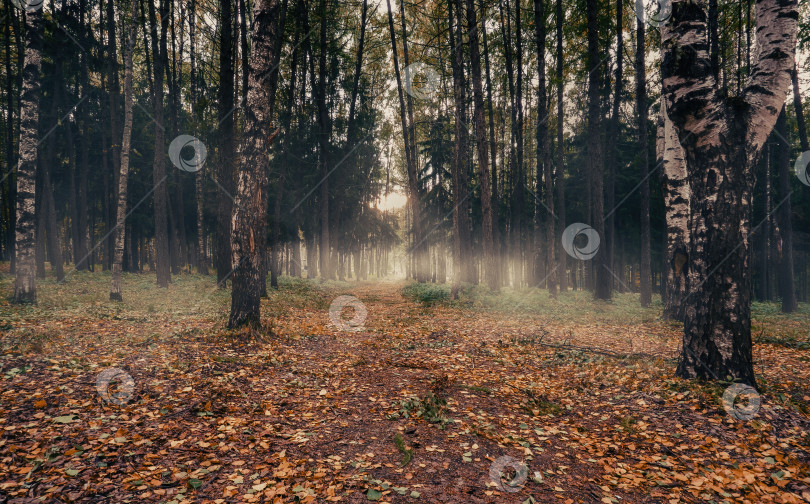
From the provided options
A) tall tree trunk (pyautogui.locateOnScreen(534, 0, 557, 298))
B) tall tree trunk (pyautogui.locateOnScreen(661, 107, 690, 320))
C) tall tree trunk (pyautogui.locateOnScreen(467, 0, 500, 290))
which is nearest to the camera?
tall tree trunk (pyautogui.locateOnScreen(661, 107, 690, 320))

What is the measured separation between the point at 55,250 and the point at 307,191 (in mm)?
13097

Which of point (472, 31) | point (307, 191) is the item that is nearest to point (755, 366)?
point (472, 31)

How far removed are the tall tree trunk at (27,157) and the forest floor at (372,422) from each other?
7.51ft

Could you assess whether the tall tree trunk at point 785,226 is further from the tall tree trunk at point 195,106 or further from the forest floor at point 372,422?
the tall tree trunk at point 195,106

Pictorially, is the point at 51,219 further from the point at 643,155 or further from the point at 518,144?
the point at 643,155

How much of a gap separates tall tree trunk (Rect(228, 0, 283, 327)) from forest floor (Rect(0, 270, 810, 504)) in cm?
80

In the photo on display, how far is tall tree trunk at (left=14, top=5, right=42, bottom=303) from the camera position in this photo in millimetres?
9578

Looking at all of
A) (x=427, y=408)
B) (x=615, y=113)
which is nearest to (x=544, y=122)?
(x=615, y=113)

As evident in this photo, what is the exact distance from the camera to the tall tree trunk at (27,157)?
9578mm

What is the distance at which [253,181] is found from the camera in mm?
7941

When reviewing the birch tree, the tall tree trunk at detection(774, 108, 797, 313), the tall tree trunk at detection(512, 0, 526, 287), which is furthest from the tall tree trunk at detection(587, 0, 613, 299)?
the tall tree trunk at detection(774, 108, 797, 313)

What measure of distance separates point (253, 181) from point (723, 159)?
8475 mm

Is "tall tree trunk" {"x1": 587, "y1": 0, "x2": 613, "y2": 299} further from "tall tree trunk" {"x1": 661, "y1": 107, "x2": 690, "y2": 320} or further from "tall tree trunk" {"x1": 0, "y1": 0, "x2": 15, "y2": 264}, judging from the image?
"tall tree trunk" {"x1": 0, "y1": 0, "x2": 15, "y2": 264}

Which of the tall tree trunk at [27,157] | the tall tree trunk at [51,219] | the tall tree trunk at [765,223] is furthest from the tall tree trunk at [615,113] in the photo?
the tall tree trunk at [51,219]
